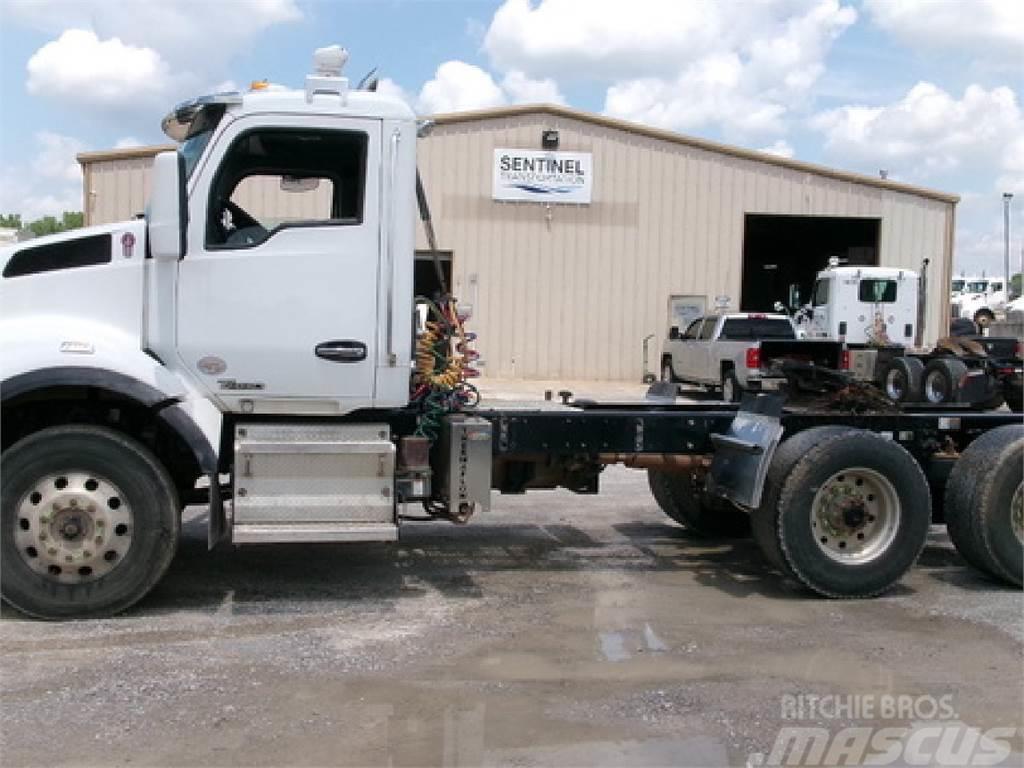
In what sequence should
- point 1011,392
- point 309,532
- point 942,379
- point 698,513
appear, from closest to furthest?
point 309,532 → point 698,513 → point 1011,392 → point 942,379

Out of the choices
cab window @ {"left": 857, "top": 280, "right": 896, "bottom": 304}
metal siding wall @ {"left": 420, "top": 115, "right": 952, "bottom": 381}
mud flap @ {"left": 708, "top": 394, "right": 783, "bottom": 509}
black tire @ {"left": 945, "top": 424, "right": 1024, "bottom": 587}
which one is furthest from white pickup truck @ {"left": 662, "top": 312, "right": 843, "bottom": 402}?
mud flap @ {"left": 708, "top": 394, "right": 783, "bottom": 509}

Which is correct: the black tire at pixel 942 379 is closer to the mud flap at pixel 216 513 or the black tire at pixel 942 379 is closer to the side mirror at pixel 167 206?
the mud flap at pixel 216 513

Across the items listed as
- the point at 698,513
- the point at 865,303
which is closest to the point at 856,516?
the point at 698,513

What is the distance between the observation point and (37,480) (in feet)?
17.8

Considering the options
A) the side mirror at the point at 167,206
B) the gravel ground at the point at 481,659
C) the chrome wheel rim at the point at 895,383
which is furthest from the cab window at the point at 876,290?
the side mirror at the point at 167,206

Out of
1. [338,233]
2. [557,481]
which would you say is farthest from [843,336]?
[338,233]

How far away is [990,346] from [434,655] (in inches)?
556

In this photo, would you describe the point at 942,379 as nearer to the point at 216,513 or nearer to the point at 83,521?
the point at 216,513

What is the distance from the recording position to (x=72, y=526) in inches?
215

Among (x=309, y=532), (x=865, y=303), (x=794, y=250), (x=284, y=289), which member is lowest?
(x=309, y=532)

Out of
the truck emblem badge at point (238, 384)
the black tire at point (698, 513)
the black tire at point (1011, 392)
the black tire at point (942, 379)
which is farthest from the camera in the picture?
the black tire at point (942, 379)

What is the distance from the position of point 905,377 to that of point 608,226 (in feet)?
32.3

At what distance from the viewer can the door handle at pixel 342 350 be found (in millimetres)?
5832

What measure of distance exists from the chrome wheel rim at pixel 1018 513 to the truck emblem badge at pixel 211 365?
4850mm
